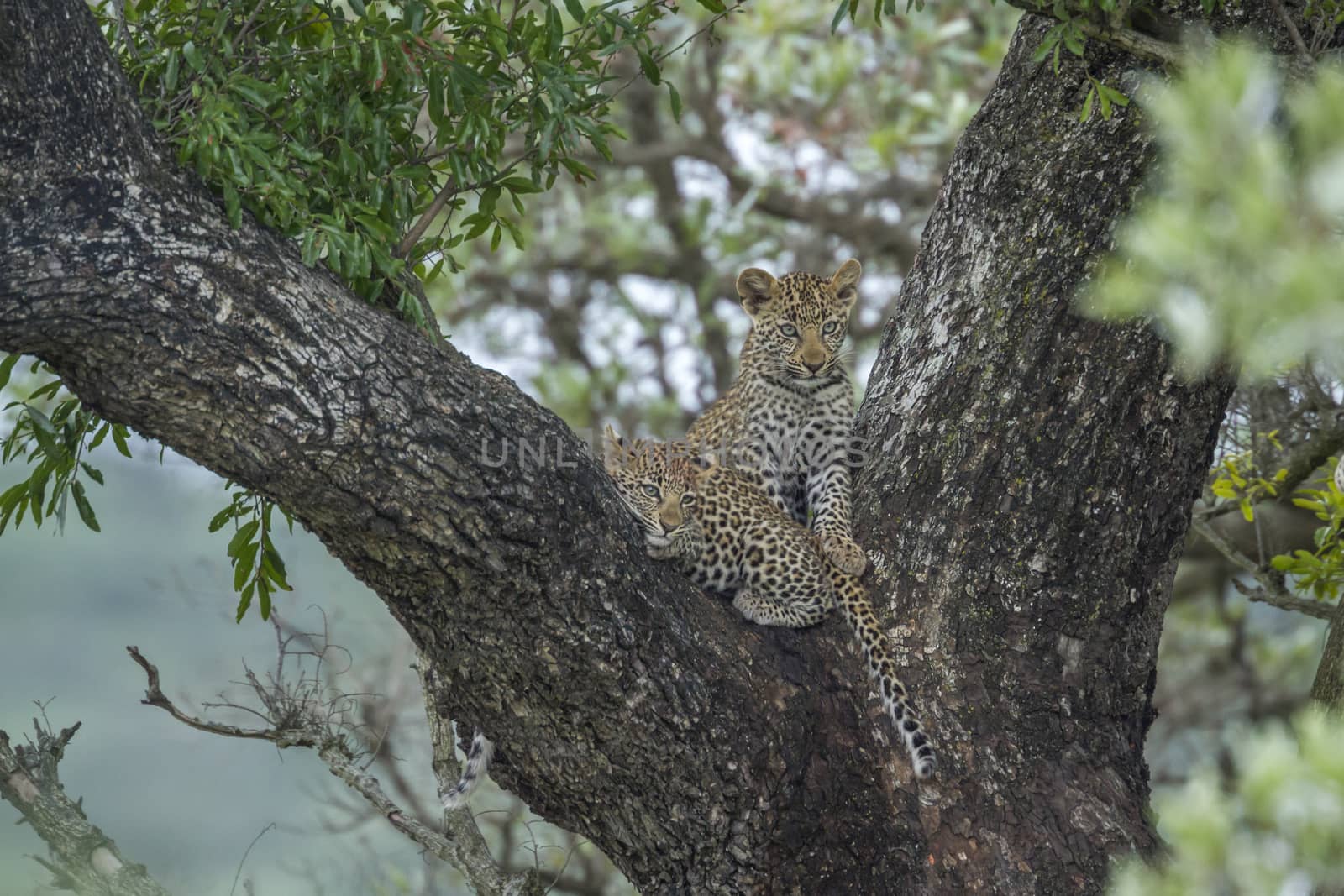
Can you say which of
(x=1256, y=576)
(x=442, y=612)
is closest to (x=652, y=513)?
(x=442, y=612)

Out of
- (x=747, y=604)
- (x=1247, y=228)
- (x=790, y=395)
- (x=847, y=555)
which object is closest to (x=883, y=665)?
(x=847, y=555)

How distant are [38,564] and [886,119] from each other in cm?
1068

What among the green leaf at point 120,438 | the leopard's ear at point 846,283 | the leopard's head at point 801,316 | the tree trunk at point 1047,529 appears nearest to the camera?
the tree trunk at point 1047,529

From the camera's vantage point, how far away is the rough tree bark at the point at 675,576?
148 inches

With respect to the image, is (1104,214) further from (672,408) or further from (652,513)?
(672,408)

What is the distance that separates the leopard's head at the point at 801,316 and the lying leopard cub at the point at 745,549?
0.72 m

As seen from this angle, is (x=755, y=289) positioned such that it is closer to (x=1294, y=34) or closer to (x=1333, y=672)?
(x=1294, y=34)

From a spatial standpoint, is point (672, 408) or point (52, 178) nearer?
point (52, 178)

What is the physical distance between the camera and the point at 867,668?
4.73 meters

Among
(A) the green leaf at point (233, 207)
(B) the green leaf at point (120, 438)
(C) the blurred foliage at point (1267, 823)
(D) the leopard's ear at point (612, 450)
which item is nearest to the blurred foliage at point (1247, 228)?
(C) the blurred foliage at point (1267, 823)

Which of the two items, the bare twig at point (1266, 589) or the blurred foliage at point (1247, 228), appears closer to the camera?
the blurred foliage at point (1247, 228)

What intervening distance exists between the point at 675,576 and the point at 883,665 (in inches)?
29.3

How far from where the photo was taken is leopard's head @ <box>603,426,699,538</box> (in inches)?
210

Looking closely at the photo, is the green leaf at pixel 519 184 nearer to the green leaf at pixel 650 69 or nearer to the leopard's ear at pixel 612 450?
the green leaf at pixel 650 69
